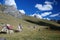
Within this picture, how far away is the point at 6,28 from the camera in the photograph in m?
48.4

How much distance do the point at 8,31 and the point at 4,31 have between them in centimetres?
141

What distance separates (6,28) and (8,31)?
220cm

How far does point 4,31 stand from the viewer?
47.3 meters

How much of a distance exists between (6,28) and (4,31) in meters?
1.35

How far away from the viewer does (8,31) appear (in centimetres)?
4641
